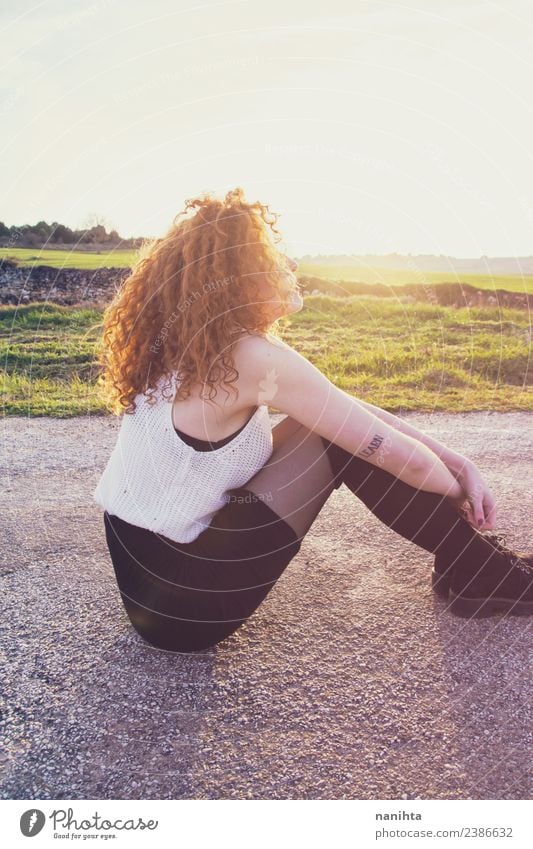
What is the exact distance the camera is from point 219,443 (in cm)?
227

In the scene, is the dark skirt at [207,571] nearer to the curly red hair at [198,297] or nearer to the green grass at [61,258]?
the curly red hair at [198,297]

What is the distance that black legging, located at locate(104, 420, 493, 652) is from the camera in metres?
2.21

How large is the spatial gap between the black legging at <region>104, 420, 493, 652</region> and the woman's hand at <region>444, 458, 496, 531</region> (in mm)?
95

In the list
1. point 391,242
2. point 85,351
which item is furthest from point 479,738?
point 85,351

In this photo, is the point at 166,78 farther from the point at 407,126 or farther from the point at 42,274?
the point at 42,274

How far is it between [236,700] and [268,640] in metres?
0.33

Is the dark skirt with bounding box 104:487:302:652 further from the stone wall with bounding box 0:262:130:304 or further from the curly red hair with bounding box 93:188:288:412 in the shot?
the stone wall with bounding box 0:262:130:304

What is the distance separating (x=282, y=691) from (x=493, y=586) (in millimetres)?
833

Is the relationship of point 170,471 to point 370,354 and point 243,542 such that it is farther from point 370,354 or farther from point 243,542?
point 370,354

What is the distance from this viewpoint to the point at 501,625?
2.55m

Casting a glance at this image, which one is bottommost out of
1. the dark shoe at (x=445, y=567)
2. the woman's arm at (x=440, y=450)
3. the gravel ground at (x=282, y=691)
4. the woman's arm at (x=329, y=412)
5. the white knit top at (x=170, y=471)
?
the gravel ground at (x=282, y=691)

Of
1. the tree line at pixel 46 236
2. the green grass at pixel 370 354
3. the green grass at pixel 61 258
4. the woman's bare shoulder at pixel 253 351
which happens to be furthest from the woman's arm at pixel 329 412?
the green grass at pixel 61 258

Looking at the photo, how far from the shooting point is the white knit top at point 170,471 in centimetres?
223

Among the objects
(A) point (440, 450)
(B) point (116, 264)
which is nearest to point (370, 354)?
(B) point (116, 264)
